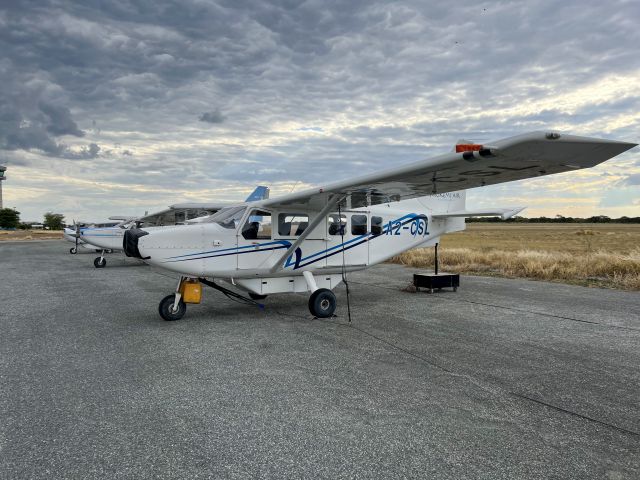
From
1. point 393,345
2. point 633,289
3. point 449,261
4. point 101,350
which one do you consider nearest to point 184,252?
point 101,350

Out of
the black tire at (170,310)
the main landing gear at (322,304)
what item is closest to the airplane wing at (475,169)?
the main landing gear at (322,304)

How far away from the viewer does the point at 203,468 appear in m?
3.03

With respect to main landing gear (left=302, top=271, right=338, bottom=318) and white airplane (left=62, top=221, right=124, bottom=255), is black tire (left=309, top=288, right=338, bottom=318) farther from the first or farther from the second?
white airplane (left=62, top=221, right=124, bottom=255)

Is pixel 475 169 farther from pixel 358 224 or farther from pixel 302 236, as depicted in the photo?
pixel 358 224

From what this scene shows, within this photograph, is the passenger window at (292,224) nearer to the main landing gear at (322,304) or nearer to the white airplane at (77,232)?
the main landing gear at (322,304)

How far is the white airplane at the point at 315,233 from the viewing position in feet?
19.9

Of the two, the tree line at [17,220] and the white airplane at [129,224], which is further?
the tree line at [17,220]

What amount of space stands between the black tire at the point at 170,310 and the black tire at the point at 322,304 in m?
2.43

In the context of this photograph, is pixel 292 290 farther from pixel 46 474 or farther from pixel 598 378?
pixel 46 474

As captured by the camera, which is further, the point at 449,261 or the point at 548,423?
the point at 449,261

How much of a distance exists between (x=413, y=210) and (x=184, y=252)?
20.5 ft

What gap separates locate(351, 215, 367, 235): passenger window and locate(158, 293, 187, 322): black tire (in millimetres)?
4141

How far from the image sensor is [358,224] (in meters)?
10.3

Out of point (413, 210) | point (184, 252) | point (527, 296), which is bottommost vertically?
point (527, 296)
